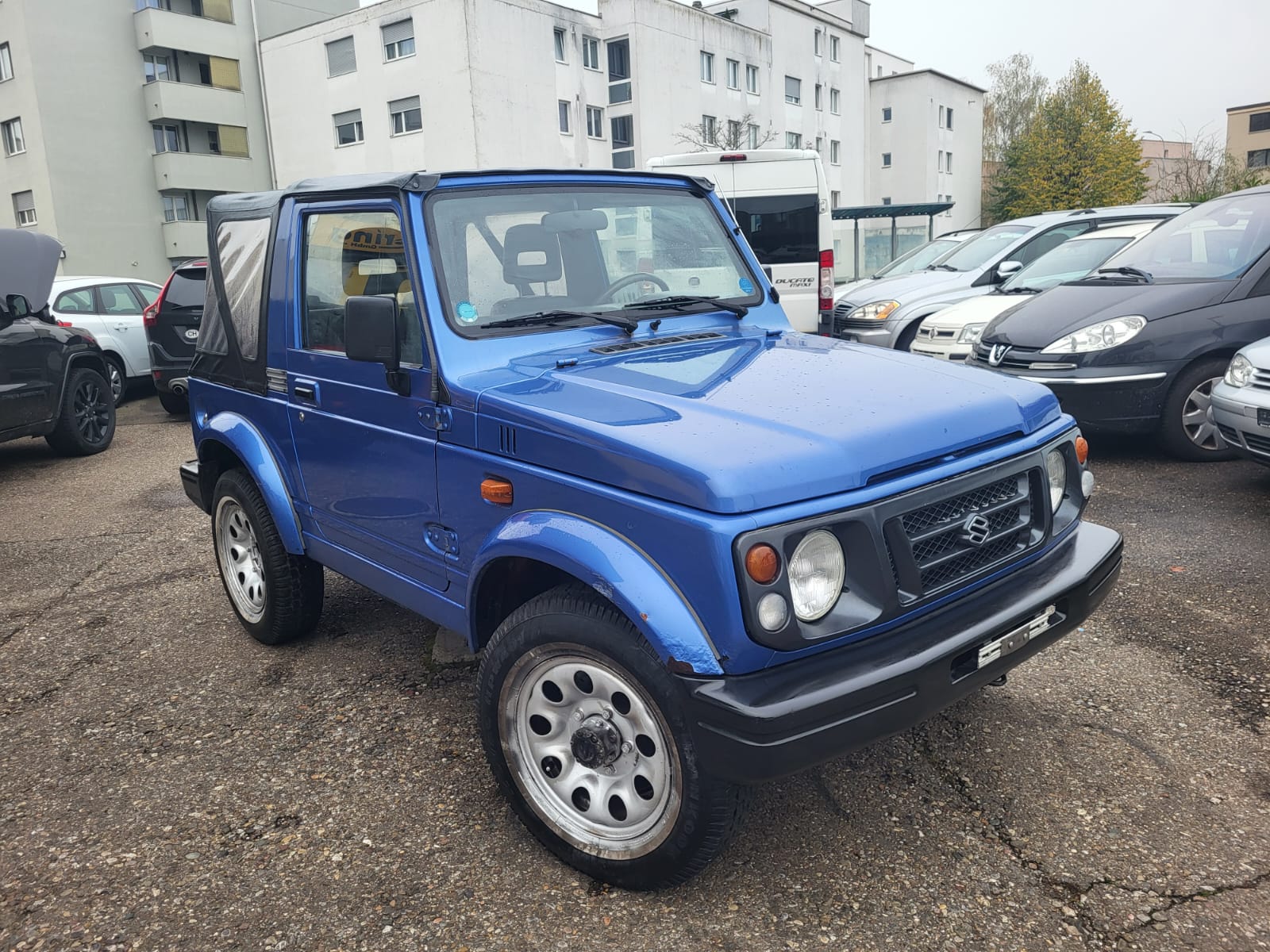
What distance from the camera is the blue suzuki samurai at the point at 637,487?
7.43 ft

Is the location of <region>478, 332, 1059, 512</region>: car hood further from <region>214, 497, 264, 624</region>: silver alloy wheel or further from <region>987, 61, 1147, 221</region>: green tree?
<region>987, 61, 1147, 221</region>: green tree

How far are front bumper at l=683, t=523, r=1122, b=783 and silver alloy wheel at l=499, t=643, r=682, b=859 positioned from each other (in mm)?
206

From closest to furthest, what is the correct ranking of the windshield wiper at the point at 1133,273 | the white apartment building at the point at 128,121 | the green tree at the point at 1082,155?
1. the windshield wiper at the point at 1133,273
2. the white apartment building at the point at 128,121
3. the green tree at the point at 1082,155

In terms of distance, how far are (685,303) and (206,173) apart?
37.7m

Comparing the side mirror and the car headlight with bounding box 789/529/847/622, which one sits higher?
the side mirror

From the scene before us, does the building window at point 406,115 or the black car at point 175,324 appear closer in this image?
the black car at point 175,324

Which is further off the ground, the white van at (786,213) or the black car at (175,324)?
the white van at (786,213)

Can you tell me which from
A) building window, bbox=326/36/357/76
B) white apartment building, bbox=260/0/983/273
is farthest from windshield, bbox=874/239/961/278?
building window, bbox=326/36/357/76

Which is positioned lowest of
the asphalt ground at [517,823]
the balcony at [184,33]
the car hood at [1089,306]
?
the asphalt ground at [517,823]

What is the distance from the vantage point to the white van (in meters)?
10.2

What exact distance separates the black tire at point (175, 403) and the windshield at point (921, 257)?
8614 mm

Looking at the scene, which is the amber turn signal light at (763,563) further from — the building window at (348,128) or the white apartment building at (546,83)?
the building window at (348,128)

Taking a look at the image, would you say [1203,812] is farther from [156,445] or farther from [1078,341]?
[156,445]

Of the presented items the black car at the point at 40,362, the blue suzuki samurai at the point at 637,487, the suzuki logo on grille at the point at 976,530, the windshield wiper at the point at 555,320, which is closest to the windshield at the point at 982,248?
the blue suzuki samurai at the point at 637,487
